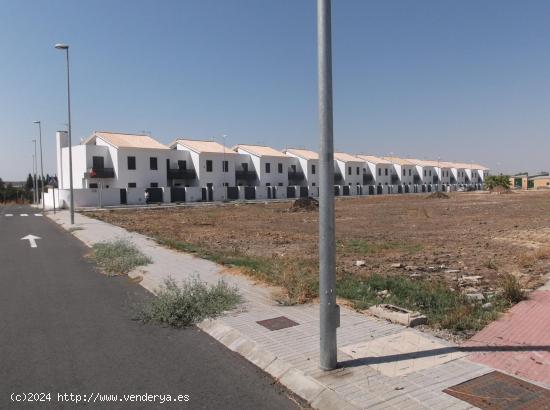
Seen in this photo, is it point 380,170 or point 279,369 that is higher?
point 380,170

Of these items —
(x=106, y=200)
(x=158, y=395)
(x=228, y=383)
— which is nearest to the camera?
(x=158, y=395)

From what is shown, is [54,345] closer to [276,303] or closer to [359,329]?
[276,303]

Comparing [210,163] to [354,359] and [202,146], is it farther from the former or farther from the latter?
[354,359]

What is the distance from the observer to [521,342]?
5.36 metres

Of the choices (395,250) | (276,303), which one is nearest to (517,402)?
(276,303)

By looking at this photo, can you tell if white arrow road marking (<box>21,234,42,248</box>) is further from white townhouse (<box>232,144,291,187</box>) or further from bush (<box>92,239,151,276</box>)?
white townhouse (<box>232,144,291,187</box>)

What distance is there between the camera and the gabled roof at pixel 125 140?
58.1 meters

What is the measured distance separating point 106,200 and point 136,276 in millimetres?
45705

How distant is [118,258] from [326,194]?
29.3ft

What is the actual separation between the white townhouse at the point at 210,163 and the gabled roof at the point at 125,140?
4.62 meters

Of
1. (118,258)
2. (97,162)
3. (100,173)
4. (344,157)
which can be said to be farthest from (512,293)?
(344,157)

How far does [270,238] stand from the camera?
62.6 ft

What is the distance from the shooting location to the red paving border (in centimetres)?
460

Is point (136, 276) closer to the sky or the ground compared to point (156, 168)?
closer to the ground
